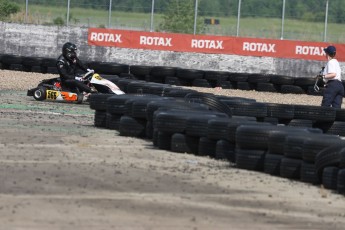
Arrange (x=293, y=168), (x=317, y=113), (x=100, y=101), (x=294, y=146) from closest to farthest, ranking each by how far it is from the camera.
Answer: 1. (x=294, y=146)
2. (x=293, y=168)
3. (x=100, y=101)
4. (x=317, y=113)

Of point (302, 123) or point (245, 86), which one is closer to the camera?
point (302, 123)

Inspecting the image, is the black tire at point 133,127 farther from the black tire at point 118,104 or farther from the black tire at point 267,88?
the black tire at point 267,88

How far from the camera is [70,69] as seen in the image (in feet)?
73.3

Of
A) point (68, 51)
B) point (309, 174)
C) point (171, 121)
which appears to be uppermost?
point (68, 51)

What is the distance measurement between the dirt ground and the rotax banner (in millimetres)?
20005

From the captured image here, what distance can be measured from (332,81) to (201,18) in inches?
765

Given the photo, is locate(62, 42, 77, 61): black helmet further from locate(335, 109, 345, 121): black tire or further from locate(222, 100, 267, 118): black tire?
locate(335, 109, 345, 121): black tire

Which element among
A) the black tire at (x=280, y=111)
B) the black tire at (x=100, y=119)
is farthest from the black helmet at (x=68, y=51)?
the black tire at (x=280, y=111)

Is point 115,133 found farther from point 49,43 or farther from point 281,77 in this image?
point 49,43

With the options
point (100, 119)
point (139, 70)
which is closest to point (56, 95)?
point (100, 119)

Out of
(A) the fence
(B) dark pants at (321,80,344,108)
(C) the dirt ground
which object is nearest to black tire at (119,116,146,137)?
(C) the dirt ground

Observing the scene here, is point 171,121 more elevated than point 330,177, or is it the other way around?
point 171,121

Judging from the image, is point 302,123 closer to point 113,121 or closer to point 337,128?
point 337,128

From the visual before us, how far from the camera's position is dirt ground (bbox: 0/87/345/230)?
9039mm
